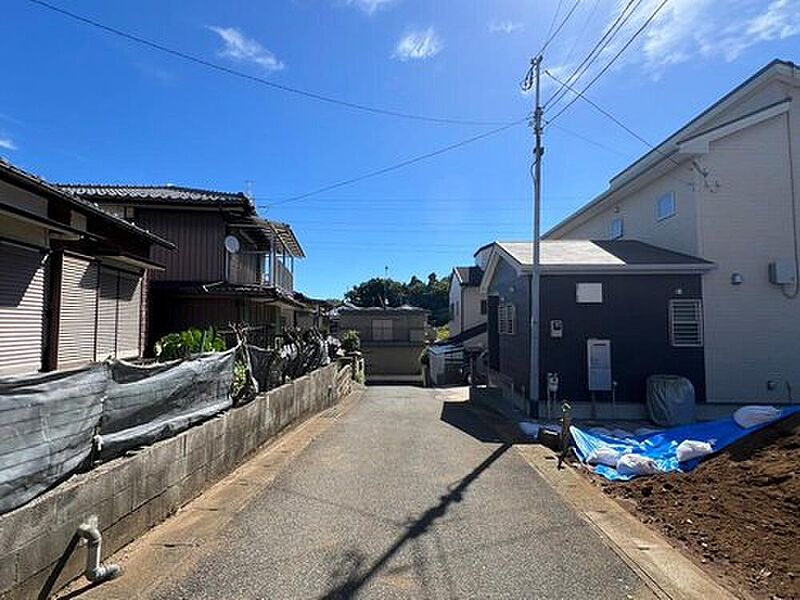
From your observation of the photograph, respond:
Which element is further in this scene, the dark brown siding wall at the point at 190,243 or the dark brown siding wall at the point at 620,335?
the dark brown siding wall at the point at 190,243

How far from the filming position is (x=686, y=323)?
13.6 metres

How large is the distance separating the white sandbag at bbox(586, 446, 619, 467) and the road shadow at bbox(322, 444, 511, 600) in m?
2.56

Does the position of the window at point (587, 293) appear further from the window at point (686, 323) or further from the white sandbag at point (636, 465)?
the white sandbag at point (636, 465)

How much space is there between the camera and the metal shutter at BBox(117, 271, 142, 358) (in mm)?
12055

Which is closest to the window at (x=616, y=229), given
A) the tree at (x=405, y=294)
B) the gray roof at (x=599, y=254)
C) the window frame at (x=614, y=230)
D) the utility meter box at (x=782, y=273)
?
the window frame at (x=614, y=230)

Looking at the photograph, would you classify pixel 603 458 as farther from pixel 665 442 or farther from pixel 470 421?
pixel 470 421

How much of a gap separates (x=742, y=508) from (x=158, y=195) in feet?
58.1

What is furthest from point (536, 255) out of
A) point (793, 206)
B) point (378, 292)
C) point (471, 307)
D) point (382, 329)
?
point (378, 292)

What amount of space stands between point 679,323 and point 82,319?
13000 millimetres

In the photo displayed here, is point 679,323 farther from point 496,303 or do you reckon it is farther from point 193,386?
point 193,386

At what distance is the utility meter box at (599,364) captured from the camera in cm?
1332

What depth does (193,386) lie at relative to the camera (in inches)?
273

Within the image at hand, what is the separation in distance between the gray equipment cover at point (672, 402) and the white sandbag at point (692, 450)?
421cm

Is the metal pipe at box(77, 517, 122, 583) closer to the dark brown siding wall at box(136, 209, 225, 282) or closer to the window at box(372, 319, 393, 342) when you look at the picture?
the dark brown siding wall at box(136, 209, 225, 282)
